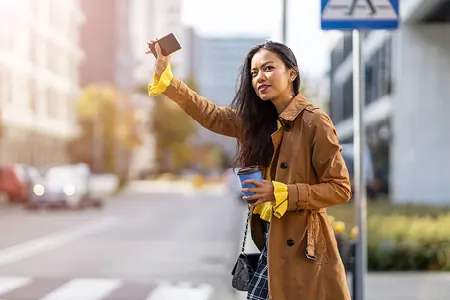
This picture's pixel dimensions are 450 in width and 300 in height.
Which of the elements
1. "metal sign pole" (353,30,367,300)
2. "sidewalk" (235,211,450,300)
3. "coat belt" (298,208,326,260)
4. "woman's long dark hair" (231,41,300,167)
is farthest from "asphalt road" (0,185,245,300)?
"coat belt" (298,208,326,260)

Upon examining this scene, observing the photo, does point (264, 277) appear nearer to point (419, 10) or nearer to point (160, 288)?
point (160, 288)

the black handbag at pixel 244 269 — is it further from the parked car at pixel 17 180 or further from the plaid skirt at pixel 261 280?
the parked car at pixel 17 180

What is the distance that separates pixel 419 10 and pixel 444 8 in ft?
2.74

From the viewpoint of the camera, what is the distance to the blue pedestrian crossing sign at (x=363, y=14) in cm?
628

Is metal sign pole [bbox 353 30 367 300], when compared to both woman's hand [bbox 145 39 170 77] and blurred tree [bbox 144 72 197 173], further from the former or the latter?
blurred tree [bbox 144 72 197 173]

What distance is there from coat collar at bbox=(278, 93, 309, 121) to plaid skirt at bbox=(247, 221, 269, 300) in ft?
1.57

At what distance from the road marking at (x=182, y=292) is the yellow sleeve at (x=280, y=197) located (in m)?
6.70

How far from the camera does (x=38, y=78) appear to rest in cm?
6650

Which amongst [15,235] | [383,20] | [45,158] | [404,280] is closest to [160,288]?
[404,280]

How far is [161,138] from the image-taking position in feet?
281

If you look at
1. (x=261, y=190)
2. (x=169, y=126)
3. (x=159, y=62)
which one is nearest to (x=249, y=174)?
A: (x=261, y=190)

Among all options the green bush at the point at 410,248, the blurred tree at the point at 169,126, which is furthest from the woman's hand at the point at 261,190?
the blurred tree at the point at 169,126

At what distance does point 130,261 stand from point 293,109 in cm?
1143

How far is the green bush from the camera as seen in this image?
1208cm
